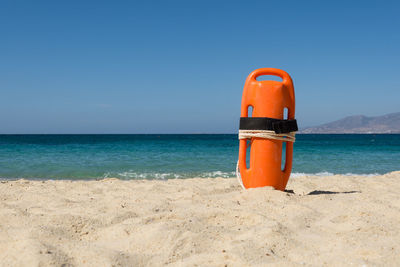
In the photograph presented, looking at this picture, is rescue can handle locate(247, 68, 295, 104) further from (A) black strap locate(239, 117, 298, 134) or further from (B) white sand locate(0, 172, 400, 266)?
(B) white sand locate(0, 172, 400, 266)

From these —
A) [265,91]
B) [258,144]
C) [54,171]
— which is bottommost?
[54,171]

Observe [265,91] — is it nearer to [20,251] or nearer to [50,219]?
[50,219]

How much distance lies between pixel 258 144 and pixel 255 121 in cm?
26

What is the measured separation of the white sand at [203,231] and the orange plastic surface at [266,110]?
9.2 inches

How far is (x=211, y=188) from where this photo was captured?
4.11 meters

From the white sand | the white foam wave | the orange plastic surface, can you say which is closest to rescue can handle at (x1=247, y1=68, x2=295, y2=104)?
the orange plastic surface

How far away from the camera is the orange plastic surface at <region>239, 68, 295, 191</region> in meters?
3.34

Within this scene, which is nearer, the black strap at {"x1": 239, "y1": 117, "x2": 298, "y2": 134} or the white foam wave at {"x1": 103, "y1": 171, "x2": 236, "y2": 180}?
the black strap at {"x1": 239, "y1": 117, "x2": 298, "y2": 134}

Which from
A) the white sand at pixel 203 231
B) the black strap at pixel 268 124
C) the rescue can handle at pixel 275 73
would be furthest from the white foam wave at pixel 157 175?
the rescue can handle at pixel 275 73

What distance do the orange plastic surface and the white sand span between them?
0.77ft

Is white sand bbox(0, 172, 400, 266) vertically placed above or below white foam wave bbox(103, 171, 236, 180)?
above

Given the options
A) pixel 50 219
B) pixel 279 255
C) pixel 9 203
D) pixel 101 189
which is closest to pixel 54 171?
pixel 101 189

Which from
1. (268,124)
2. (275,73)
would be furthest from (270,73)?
(268,124)

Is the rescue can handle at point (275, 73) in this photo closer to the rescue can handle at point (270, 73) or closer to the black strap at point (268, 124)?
the rescue can handle at point (270, 73)
